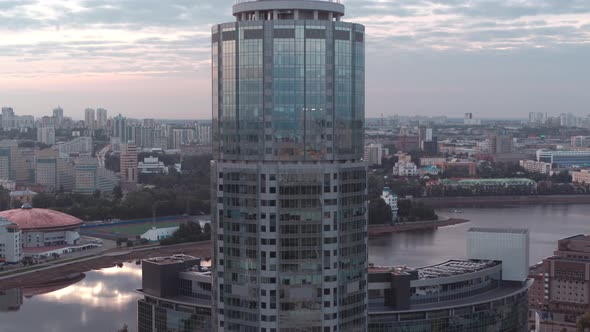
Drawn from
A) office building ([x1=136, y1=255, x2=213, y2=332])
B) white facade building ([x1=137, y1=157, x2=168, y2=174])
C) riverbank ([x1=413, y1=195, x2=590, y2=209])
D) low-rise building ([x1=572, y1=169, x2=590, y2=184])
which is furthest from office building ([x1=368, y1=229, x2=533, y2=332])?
low-rise building ([x1=572, y1=169, x2=590, y2=184])

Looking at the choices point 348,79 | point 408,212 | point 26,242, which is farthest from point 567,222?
point 348,79

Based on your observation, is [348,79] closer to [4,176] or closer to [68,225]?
[68,225]

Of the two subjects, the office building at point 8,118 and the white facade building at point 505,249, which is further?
the office building at point 8,118

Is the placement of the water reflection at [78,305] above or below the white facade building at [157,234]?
below

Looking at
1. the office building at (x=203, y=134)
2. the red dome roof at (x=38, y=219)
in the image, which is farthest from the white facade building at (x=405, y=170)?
the office building at (x=203, y=134)

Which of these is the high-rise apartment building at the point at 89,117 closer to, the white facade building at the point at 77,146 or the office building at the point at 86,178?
the white facade building at the point at 77,146

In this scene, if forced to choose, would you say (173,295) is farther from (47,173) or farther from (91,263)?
(47,173)

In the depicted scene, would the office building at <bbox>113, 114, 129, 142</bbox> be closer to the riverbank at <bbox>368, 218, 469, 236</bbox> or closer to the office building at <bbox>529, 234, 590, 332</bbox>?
the riverbank at <bbox>368, 218, 469, 236</bbox>
